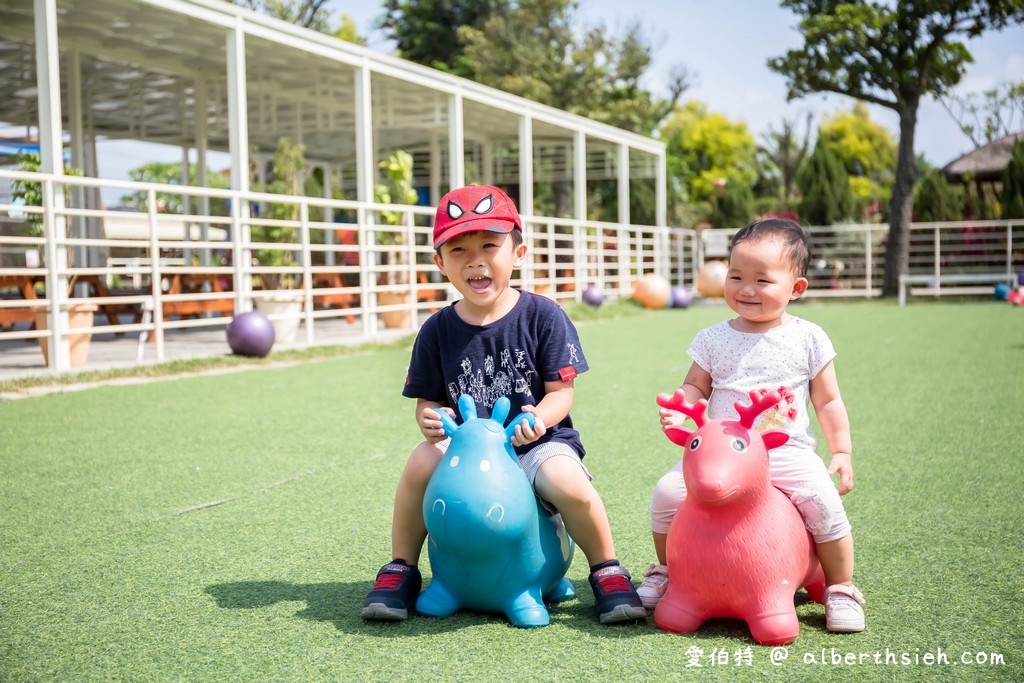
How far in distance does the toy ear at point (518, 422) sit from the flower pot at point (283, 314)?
897cm

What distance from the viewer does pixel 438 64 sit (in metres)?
37.5

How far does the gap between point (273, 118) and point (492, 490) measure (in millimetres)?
16384

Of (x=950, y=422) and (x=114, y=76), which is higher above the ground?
(x=114, y=76)

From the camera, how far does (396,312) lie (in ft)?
44.7

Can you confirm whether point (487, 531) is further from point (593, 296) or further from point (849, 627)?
point (593, 296)

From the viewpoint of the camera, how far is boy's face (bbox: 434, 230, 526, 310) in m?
2.93

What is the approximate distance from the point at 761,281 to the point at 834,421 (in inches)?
18.8

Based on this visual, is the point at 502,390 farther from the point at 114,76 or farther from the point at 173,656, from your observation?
the point at 114,76

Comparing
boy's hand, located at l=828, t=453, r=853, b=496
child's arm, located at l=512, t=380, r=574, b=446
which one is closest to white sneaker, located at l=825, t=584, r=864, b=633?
boy's hand, located at l=828, t=453, r=853, b=496

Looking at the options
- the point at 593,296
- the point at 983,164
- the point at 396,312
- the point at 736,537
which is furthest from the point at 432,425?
the point at 983,164

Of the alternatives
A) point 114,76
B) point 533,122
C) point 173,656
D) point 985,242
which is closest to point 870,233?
point 985,242

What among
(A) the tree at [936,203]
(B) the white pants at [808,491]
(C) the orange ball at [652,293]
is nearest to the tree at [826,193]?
(A) the tree at [936,203]

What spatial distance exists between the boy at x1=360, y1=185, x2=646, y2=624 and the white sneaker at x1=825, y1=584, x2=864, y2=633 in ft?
1.76

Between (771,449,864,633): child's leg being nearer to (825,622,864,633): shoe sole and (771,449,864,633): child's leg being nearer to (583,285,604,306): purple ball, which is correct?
(825,622,864,633): shoe sole
